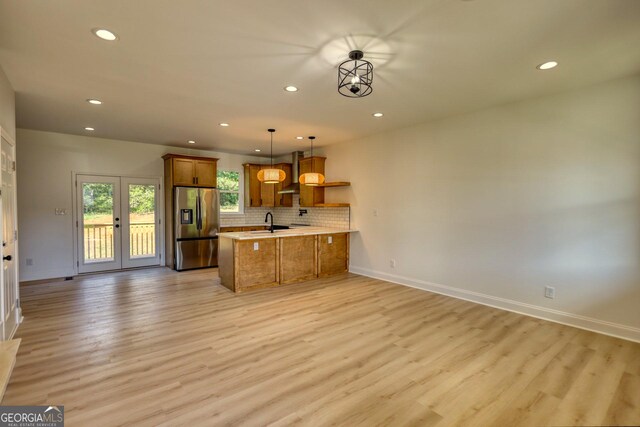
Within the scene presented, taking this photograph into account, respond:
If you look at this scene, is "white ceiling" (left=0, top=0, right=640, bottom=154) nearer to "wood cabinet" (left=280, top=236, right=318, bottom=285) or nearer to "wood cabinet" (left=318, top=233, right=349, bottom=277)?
"wood cabinet" (left=280, top=236, right=318, bottom=285)

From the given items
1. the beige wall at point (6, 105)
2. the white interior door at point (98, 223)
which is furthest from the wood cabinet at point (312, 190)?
the beige wall at point (6, 105)

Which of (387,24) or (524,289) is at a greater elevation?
(387,24)

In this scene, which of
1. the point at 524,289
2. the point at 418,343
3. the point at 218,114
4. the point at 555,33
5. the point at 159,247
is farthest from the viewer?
the point at 159,247

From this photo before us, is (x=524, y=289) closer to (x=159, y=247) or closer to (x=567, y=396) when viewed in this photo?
(x=567, y=396)

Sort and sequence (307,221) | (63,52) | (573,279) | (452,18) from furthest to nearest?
(307,221) → (573,279) → (63,52) → (452,18)

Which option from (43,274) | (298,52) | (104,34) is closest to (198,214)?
(43,274)

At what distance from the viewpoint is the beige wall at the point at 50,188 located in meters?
5.36

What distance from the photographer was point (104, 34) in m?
2.39

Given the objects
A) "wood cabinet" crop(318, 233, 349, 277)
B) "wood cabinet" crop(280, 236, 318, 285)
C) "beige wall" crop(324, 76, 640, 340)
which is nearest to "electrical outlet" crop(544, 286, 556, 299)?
"beige wall" crop(324, 76, 640, 340)

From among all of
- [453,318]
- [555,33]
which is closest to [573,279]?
[453,318]

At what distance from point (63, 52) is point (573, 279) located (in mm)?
5669

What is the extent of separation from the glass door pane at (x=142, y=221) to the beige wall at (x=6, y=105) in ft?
9.98

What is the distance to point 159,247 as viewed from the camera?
22.2 ft

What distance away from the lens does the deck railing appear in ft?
19.7
